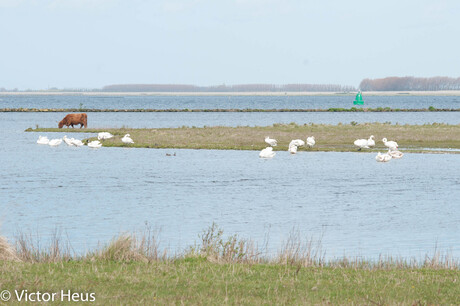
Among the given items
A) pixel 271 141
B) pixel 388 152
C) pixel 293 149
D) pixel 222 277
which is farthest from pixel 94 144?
pixel 222 277

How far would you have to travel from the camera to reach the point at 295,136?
54344 millimetres

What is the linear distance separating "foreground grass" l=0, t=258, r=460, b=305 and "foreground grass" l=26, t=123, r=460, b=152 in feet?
109

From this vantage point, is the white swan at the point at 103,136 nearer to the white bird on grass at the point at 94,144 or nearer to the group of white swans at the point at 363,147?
the white bird on grass at the point at 94,144

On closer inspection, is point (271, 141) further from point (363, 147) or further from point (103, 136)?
point (103, 136)

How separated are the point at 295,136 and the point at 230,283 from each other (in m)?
43.2

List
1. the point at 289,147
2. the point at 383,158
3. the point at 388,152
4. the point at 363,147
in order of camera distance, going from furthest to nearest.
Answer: the point at 363,147 → the point at 289,147 → the point at 388,152 → the point at 383,158

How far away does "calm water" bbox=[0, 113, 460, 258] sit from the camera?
64.3ft

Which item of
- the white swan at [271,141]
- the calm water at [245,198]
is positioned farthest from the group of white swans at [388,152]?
the white swan at [271,141]

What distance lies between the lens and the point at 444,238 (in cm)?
1914

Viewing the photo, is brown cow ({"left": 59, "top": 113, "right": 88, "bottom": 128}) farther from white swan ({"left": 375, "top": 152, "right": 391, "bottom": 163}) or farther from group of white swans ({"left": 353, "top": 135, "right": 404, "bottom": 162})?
white swan ({"left": 375, "top": 152, "right": 391, "bottom": 163})

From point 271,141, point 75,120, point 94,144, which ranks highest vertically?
point 271,141

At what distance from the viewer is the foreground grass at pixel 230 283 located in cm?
1063

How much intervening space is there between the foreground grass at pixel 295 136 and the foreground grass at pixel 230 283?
3337 centimetres

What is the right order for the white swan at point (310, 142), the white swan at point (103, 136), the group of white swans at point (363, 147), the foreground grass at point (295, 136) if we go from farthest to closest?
the white swan at point (103, 136) → the foreground grass at point (295, 136) → the white swan at point (310, 142) → the group of white swans at point (363, 147)
